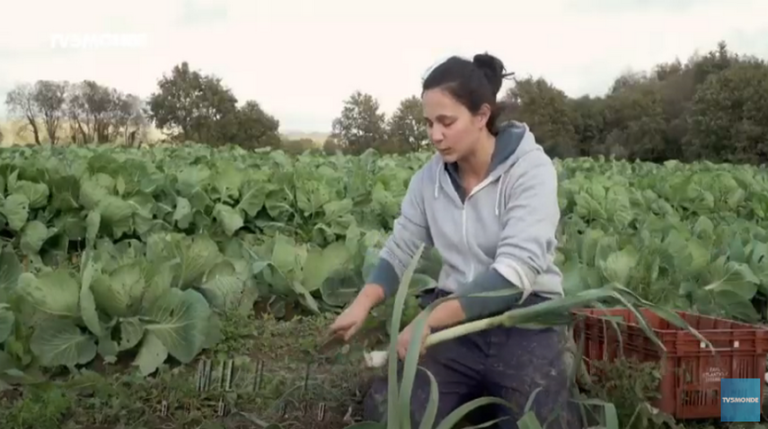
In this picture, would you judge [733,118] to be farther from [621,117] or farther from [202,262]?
[202,262]

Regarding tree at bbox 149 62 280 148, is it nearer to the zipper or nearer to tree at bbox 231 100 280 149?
tree at bbox 231 100 280 149

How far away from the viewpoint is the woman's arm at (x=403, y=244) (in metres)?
2.69

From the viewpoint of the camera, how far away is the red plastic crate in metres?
2.77

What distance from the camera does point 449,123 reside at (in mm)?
2539

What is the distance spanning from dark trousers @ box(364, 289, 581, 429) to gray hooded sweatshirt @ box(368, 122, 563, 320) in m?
0.14

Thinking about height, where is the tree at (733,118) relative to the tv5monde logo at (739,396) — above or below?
below

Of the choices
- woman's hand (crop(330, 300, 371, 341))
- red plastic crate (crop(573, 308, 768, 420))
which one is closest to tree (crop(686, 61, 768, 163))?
red plastic crate (crop(573, 308, 768, 420))

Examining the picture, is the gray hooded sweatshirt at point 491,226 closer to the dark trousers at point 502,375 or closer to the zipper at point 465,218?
the zipper at point 465,218

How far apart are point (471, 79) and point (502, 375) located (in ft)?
2.73

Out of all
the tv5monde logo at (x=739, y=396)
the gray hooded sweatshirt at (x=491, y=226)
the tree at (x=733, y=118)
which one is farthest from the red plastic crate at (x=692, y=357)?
the tree at (x=733, y=118)

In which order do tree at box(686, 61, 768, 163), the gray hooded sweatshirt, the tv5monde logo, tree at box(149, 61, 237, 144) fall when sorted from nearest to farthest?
the gray hooded sweatshirt
the tv5monde logo
tree at box(686, 61, 768, 163)
tree at box(149, 61, 237, 144)

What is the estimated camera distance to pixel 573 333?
3000 millimetres

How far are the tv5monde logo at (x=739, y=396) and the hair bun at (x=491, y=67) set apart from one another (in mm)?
1131

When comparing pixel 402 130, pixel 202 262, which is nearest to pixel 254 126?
pixel 402 130
